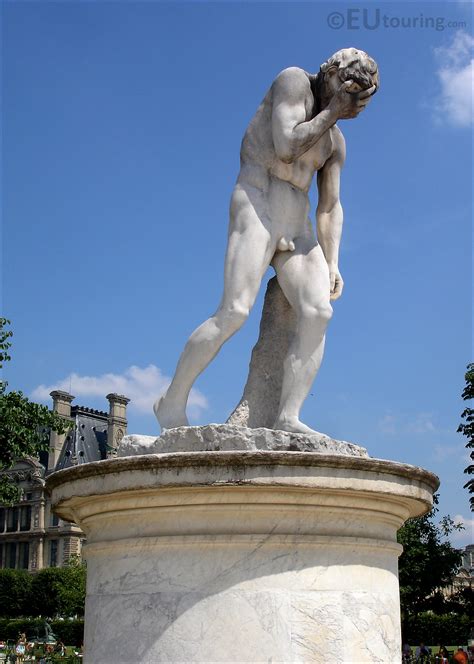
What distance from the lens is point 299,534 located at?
4.34 metres

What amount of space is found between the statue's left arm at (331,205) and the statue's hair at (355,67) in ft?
1.65

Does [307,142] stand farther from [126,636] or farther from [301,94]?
[126,636]

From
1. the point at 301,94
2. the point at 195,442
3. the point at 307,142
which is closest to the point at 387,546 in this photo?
the point at 195,442

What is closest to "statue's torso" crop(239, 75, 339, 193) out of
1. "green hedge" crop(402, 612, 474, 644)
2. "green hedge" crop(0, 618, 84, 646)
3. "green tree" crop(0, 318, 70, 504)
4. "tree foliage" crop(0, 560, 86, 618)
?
"green tree" crop(0, 318, 70, 504)

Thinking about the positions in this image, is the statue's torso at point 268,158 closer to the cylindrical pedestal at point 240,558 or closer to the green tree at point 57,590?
the cylindrical pedestal at point 240,558

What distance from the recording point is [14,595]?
2596 inches

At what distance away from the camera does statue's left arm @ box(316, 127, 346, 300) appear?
617 centimetres

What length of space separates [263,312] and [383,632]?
245 centimetres

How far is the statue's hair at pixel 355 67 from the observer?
571cm

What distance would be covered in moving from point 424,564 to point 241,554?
96.2ft

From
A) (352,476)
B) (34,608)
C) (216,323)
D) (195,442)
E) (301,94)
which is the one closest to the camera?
(352,476)

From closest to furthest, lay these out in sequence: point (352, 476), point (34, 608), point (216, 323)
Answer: point (352, 476) → point (216, 323) → point (34, 608)

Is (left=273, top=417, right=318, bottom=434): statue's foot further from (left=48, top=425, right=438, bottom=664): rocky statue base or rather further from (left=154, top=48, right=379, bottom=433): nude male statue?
(left=48, top=425, right=438, bottom=664): rocky statue base

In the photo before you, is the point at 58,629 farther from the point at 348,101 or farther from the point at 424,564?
the point at 348,101
